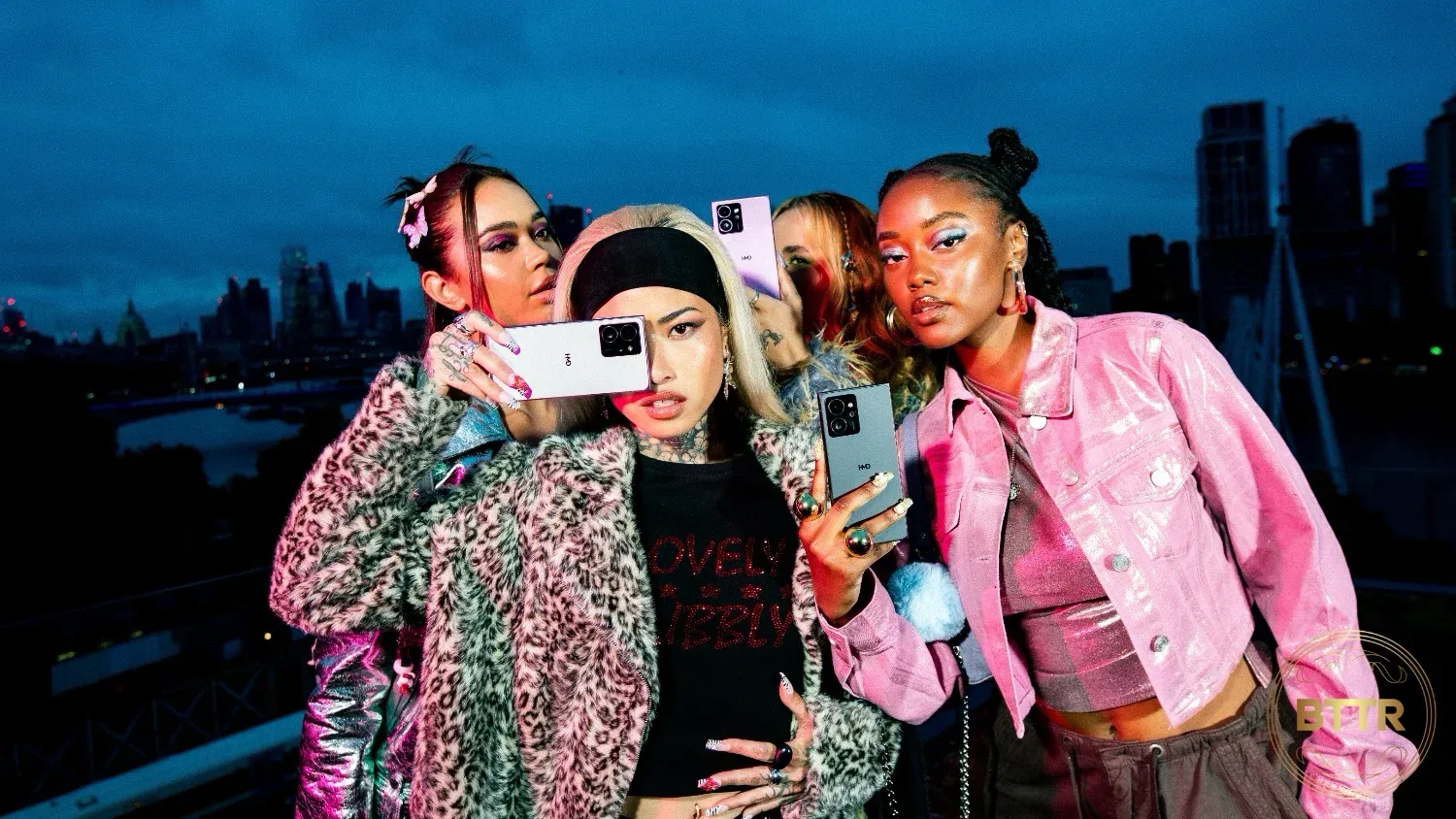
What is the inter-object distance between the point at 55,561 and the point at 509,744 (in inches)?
1080

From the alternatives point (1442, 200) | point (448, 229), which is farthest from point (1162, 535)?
point (1442, 200)

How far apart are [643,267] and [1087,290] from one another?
1.27 meters

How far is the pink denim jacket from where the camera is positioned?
1.62 metres

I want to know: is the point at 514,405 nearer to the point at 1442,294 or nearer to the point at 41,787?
the point at 41,787

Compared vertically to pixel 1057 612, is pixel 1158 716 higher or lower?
lower

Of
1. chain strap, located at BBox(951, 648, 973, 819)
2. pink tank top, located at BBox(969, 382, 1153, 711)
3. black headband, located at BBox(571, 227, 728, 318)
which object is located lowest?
chain strap, located at BBox(951, 648, 973, 819)

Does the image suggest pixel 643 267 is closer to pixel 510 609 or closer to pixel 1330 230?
pixel 510 609

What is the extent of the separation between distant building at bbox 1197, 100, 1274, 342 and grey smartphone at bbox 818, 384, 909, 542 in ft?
311

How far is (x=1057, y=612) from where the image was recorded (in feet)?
5.80

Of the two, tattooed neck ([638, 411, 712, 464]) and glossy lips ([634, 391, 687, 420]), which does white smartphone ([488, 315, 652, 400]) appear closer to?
glossy lips ([634, 391, 687, 420])

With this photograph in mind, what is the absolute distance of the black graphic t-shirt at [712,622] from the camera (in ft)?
5.89

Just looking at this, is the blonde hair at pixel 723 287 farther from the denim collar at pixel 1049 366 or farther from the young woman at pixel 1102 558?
the denim collar at pixel 1049 366

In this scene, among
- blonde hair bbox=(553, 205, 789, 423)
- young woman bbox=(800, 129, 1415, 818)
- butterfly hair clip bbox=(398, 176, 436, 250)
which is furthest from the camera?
butterfly hair clip bbox=(398, 176, 436, 250)

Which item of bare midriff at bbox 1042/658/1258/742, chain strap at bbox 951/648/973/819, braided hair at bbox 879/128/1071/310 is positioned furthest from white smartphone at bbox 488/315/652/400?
bare midriff at bbox 1042/658/1258/742
